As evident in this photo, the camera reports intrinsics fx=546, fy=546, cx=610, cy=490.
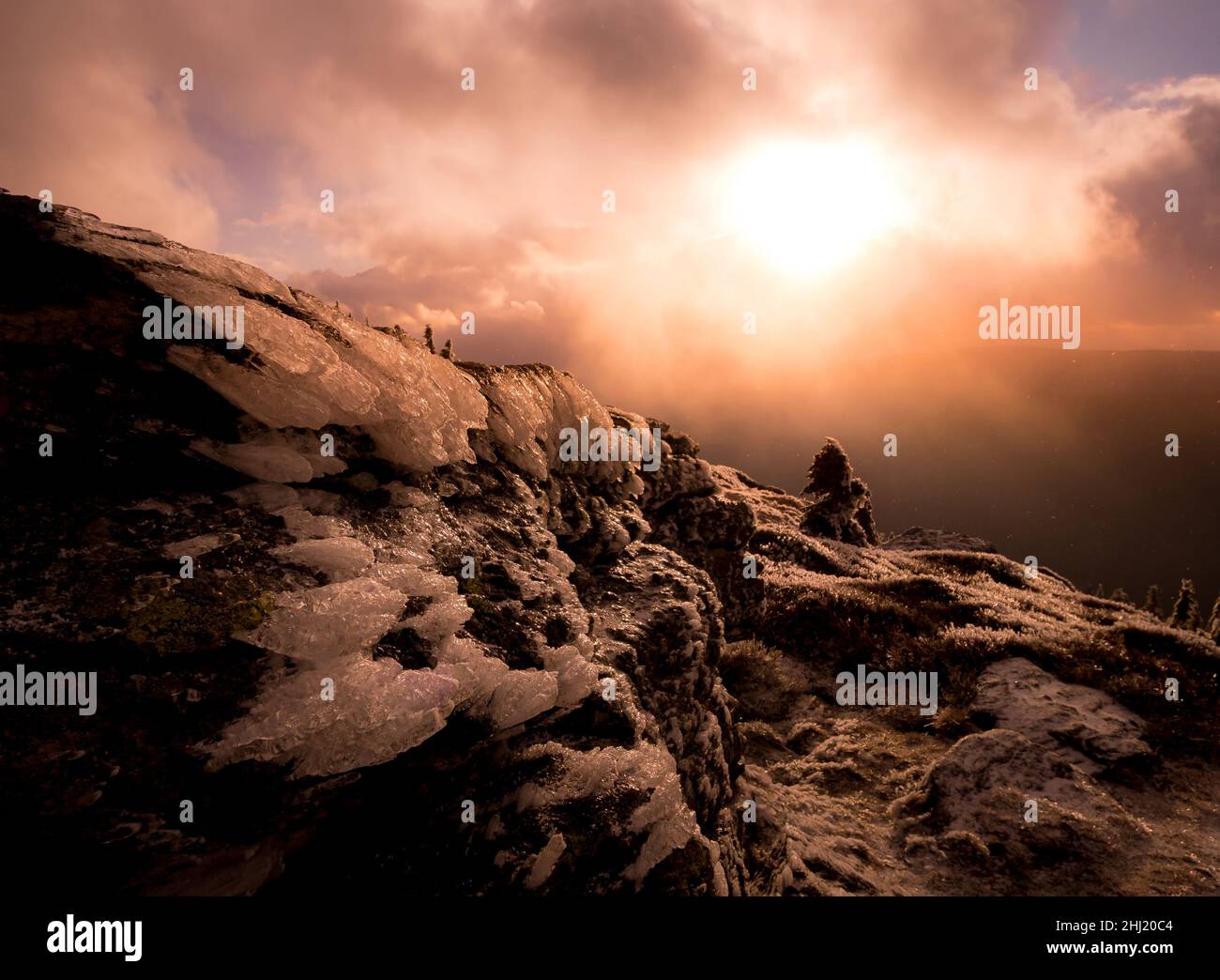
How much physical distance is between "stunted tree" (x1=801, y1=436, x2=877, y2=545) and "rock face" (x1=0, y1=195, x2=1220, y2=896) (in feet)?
98.7

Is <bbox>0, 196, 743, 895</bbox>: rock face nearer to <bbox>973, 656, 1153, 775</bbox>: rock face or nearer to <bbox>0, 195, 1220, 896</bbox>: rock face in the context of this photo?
<bbox>0, 195, 1220, 896</bbox>: rock face

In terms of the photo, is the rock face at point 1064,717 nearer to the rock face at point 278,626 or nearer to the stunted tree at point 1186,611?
the rock face at point 278,626

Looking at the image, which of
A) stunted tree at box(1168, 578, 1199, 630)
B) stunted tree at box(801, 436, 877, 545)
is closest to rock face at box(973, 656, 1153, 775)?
stunted tree at box(801, 436, 877, 545)

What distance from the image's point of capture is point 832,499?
3922cm

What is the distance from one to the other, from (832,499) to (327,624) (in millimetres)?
39763

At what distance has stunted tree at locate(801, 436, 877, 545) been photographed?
3841 cm

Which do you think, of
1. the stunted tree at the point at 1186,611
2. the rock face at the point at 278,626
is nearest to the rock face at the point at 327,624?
the rock face at the point at 278,626

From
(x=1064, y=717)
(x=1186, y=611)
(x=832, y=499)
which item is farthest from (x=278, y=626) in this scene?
(x=1186, y=611)

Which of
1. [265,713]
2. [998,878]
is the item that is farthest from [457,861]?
[998,878]

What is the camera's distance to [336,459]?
4.81 meters

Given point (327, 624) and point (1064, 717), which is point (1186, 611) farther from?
point (327, 624)
